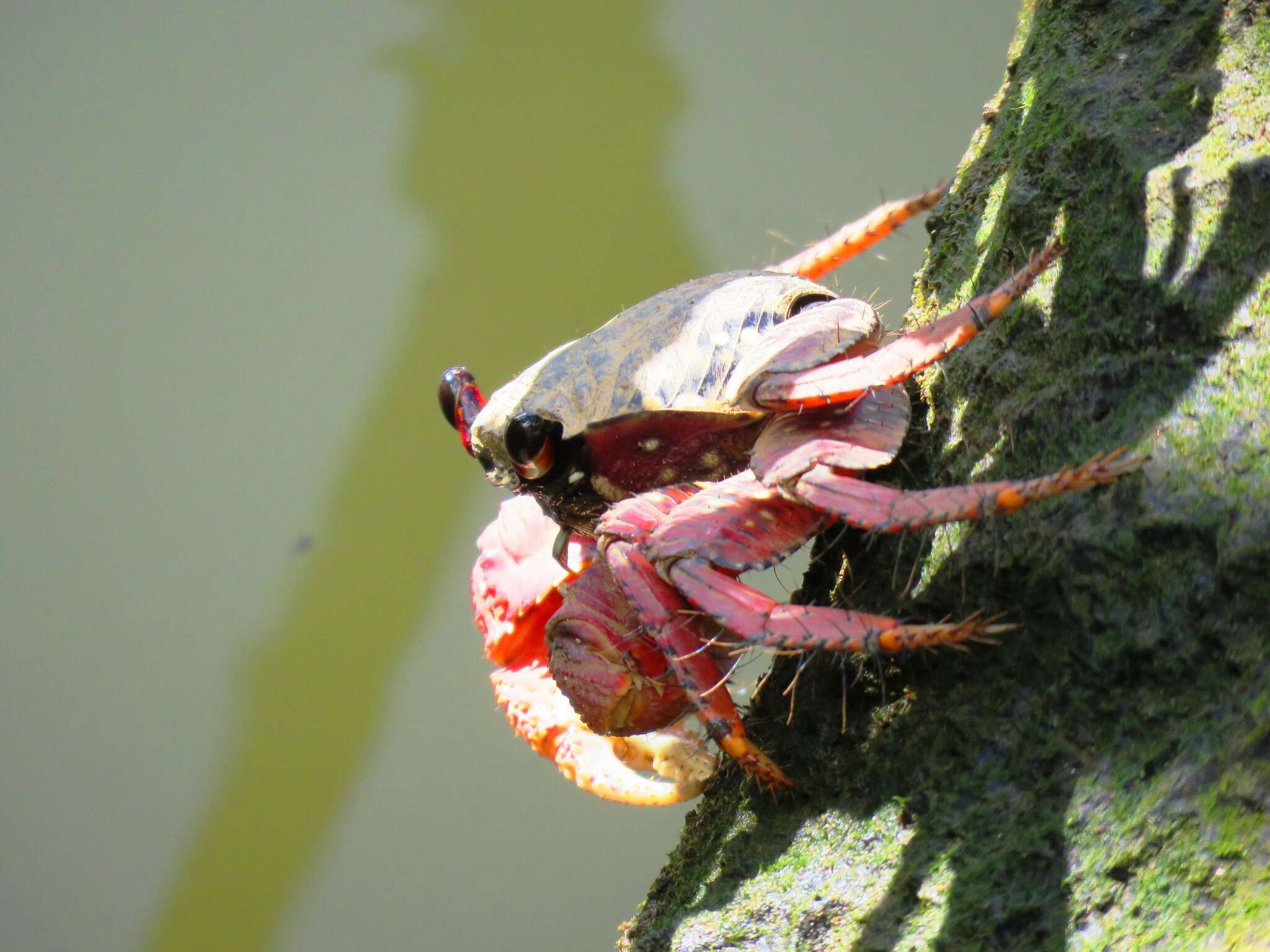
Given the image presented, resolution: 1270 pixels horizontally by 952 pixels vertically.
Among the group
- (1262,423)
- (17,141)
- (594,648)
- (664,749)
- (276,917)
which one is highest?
(17,141)

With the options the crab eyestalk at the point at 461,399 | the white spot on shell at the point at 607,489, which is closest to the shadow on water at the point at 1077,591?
the white spot on shell at the point at 607,489

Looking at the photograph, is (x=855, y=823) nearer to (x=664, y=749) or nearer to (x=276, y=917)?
(x=664, y=749)

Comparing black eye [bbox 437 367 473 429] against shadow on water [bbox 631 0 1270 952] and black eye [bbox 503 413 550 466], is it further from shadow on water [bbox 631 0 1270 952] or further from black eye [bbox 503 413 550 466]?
shadow on water [bbox 631 0 1270 952]

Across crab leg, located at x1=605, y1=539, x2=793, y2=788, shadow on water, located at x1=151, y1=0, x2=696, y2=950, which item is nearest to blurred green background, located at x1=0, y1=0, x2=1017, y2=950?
shadow on water, located at x1=151, y1=0, x2=696, y2=950

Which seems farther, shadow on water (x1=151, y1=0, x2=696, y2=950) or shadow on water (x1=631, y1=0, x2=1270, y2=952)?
shadow on water (x1=151, y1=0, x2=696, y2=950)

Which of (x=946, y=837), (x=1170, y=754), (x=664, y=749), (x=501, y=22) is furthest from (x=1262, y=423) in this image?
(x=501, y=22)

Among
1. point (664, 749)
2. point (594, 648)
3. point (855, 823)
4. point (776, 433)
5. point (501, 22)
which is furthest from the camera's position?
point (501, 22)

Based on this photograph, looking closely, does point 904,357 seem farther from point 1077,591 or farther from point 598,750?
point 598,750
